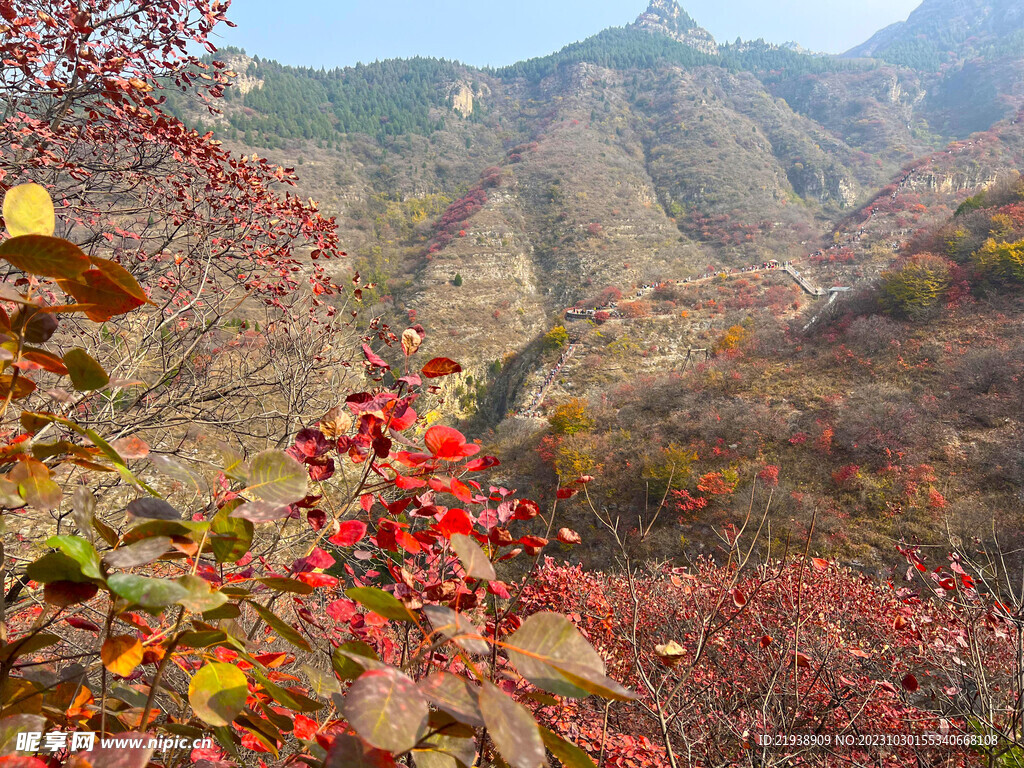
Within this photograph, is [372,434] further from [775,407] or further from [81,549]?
[775,407]

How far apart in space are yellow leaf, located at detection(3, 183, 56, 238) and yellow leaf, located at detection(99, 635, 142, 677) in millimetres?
407

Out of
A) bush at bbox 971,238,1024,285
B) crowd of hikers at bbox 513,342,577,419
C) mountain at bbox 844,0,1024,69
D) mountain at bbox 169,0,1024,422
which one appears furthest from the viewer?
mountain at bbox 844,0,1024,69

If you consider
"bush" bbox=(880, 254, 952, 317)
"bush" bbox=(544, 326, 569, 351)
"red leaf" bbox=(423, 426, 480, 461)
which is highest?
"red leaf" bbox=(423, 426, 480, 461)

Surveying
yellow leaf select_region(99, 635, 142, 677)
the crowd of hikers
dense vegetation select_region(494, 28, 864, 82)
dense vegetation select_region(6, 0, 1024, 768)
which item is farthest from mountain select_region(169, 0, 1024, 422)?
yellow leaf select_region(99, 635, 142, 677)

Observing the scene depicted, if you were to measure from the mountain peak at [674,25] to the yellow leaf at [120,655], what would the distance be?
361 ft

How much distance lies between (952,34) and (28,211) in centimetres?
12781

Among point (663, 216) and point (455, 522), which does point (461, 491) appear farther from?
point (663, 216)

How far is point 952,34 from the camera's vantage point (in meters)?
82.3

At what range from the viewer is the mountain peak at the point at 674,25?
289 ft

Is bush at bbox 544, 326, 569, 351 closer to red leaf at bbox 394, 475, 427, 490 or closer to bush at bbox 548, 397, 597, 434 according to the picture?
bush at bbox 548, 397, 597, 434

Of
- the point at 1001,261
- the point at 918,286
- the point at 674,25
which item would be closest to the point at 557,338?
the point at 918,286

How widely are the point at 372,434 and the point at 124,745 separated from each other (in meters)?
0.46

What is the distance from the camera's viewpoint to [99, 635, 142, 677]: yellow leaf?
47cm

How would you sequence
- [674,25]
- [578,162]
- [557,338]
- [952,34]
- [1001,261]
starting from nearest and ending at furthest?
[1001,261]
[557,338]
[578,162]
[952,34]
[674,25]
